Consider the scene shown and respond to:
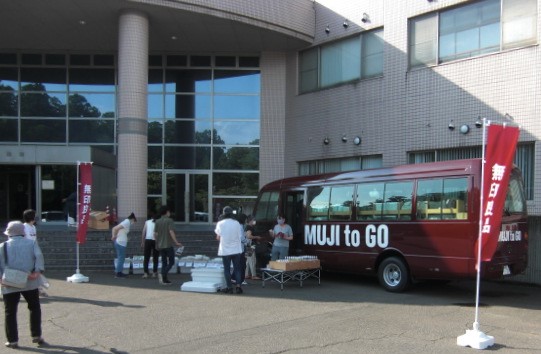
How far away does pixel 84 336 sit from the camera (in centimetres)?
703

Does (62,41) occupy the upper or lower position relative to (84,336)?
upper

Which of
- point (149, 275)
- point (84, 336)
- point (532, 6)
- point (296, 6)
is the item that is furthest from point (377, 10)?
point (84, 336)

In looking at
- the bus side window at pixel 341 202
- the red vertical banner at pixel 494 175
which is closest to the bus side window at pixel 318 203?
the bus side window at pixel 341 202

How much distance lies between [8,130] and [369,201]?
1624 cm

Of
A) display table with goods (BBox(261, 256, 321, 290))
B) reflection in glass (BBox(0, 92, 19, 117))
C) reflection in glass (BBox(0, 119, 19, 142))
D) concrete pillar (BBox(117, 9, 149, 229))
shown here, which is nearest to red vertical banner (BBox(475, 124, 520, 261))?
display table with goods (BBox(261, 256, 321, 290))

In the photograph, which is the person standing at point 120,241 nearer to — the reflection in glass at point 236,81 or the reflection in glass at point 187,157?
the reflection in glass at point 187,157

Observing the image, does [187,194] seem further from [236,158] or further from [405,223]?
[405,223]

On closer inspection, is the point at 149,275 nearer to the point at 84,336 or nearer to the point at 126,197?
the point at 126,197

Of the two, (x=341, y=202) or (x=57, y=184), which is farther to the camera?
(x=57, y=184)

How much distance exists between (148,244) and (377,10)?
10.1 meters

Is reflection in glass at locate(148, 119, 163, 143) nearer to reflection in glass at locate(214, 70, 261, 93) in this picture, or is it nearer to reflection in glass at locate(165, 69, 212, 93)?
reflection in glass at locate(165, 69, 212, 93)

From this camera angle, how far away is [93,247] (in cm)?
1448

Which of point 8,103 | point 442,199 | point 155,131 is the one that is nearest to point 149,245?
point 442,199

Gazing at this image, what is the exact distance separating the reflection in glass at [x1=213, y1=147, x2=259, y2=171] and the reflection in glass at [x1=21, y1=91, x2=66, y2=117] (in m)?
6.54
